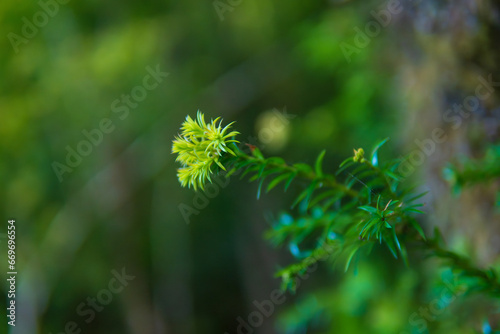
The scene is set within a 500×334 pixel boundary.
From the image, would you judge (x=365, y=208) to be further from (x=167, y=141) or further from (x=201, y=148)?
(x=167, y=141)

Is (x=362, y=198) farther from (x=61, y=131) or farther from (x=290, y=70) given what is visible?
(x=61, y=131)

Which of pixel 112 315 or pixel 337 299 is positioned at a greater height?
pixel 112 315

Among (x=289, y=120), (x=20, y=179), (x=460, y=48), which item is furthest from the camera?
(x=20, y=179)

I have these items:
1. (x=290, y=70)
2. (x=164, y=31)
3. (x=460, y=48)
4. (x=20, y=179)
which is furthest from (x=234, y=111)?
(x=460, y=48)

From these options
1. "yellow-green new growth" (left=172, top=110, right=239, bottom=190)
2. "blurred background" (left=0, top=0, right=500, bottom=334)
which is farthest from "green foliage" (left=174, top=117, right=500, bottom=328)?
"blurred background" (left=0, top=0, right=500, bottom=334)

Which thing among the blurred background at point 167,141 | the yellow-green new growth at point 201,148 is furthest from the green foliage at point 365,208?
the blurred background at point 167,141

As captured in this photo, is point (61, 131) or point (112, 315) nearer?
point (61, 131)
